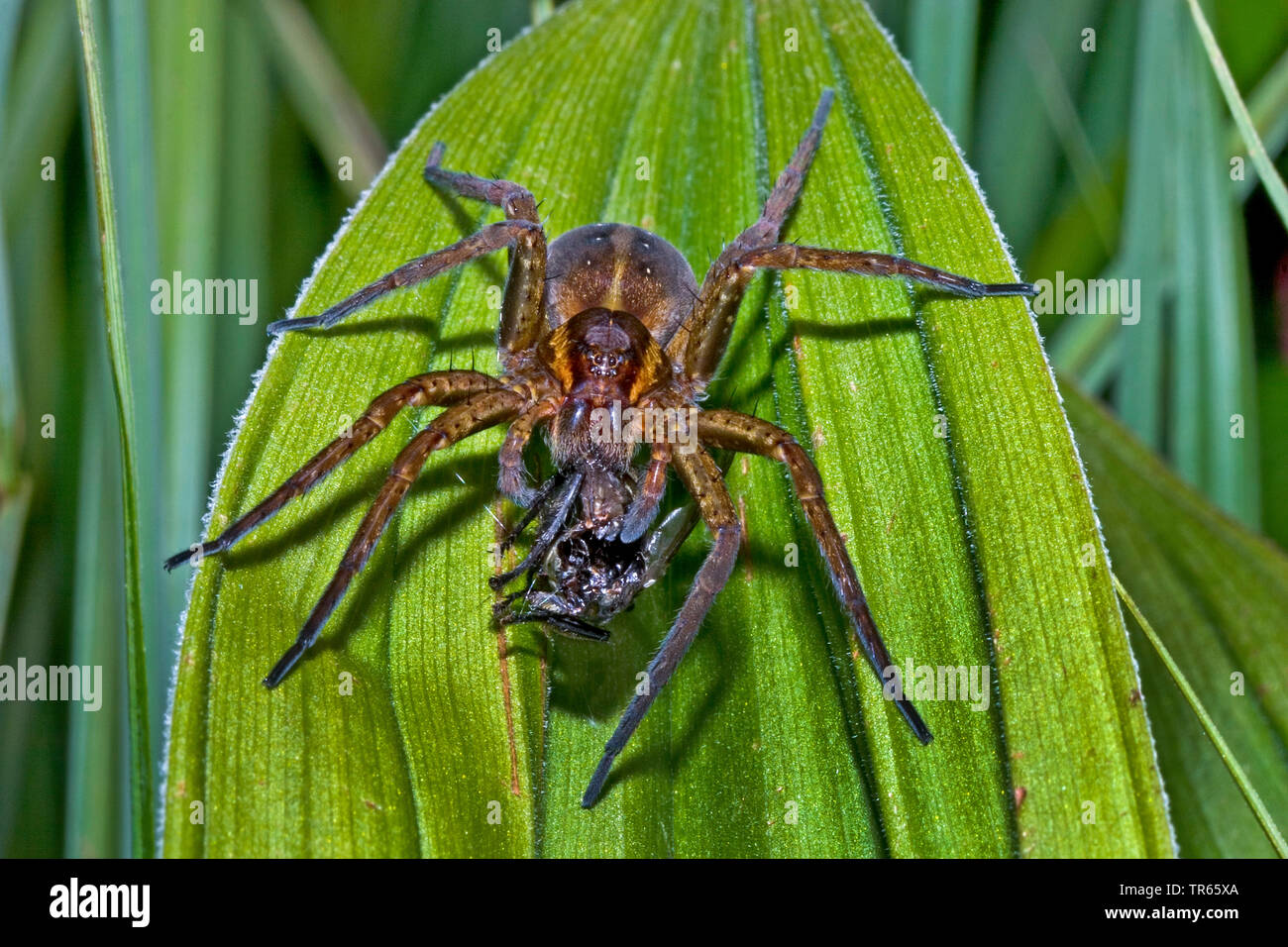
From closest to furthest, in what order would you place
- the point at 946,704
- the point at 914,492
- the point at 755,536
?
the point at 946,704 < the point at 914,492 < the point at 755,536

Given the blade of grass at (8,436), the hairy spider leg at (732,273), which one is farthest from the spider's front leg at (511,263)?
the blade of grass at (8,436)

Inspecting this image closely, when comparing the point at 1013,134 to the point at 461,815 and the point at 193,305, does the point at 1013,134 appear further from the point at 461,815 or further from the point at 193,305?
the point at 461,815

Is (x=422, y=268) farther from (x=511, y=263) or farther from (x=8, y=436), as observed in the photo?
(x=8, y=436)

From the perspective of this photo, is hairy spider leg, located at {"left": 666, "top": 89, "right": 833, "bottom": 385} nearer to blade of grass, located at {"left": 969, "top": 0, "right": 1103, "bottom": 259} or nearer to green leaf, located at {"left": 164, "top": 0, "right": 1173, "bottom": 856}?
green leaf, located at {"left": 164, "top": 0, "right": 1173, "bottom": 856}
